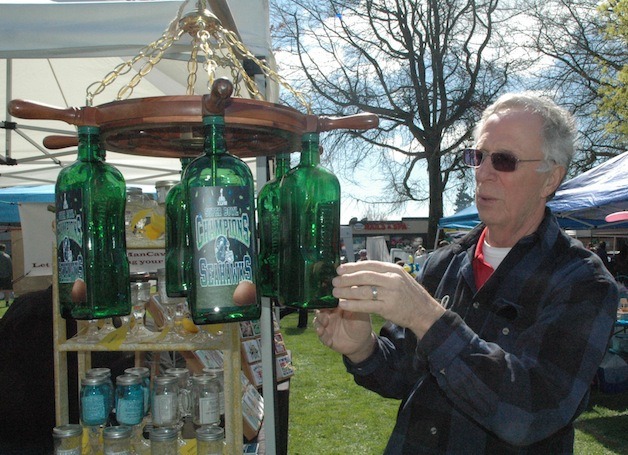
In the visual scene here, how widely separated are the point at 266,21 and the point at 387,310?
1.47 metres

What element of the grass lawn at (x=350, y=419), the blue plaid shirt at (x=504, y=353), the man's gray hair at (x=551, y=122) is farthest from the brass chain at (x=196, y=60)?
the grass lawn at (x=350, y=419)

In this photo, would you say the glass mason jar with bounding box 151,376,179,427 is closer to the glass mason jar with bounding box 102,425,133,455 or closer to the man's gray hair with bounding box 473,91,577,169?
the glass mason jar with bounding box 102,425,133,455

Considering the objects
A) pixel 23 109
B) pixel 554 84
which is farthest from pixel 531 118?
pixel 554 84

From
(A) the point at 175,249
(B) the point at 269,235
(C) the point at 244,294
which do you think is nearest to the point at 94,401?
(A) the point at 175,249

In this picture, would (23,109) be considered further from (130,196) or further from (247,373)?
(247,373)

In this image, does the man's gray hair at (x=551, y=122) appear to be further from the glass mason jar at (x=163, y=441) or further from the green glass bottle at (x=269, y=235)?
the glass mason jar at (x=163, y=441)

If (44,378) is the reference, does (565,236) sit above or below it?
above

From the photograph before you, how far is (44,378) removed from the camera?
3.35 metres

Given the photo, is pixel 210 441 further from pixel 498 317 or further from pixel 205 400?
pixel 498 317

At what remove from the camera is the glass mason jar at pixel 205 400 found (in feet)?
6.28

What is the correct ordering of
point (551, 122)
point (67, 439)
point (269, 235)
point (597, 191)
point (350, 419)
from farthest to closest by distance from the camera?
point (597, 191) → point (350, 419) → point (67, 439) → point (551, 122) → point (269, 235)

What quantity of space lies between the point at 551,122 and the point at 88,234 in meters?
1.28

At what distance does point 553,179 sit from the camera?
1.62 metres

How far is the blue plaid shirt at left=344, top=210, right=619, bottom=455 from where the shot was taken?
1.13 meters
